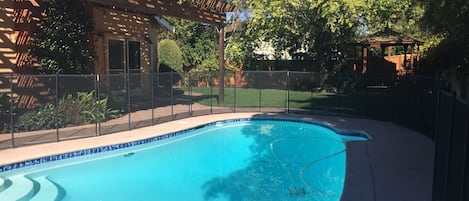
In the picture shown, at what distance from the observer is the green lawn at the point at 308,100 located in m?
14.2

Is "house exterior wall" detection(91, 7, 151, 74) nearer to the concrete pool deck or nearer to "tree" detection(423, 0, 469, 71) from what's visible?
the concrete pool deck

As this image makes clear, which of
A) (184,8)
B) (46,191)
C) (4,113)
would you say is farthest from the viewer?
(184,8)

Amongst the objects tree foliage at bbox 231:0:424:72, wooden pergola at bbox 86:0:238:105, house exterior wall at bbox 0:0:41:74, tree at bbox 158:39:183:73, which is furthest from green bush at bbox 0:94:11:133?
tree at bbox 158:39:183:73

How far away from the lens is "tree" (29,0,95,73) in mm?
11047

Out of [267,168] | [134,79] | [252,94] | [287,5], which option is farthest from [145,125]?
[287,5]

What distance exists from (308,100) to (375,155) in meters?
10.6

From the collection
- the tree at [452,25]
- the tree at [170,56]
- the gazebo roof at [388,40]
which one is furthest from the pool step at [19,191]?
the tree at [170,56]

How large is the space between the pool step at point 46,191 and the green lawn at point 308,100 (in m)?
6.78

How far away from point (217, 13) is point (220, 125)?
5732 millimetres

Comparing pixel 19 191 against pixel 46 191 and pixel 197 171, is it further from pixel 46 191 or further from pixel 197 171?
pixel 197 171

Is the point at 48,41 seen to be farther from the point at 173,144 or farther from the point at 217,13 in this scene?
the point at 217,13

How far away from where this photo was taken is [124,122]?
37.8 ft

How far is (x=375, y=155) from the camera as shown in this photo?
791 centimetres

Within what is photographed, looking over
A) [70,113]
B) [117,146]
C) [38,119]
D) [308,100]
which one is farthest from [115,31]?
[308,100]
